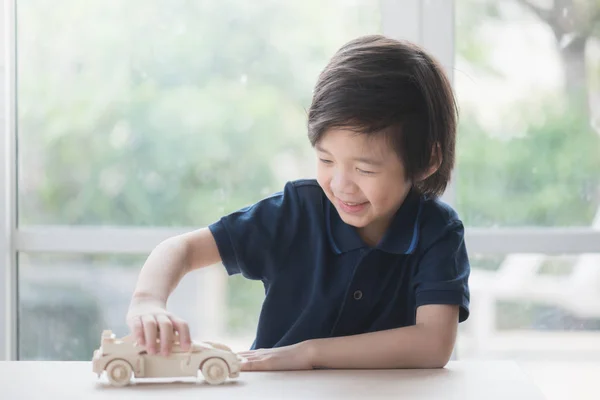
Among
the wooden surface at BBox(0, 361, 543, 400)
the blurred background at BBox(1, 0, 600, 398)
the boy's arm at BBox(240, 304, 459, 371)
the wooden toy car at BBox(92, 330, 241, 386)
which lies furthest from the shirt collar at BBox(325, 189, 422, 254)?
the blurred background at BBox(1, 0, 600, 398)

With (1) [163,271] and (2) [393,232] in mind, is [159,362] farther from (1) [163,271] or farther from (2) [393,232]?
(2) [393,232]

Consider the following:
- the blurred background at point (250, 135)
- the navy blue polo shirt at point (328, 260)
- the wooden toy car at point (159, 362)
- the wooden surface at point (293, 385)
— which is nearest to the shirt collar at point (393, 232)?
the navy blue polo shirt at point (328, 260)

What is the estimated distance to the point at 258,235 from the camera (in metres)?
1.23

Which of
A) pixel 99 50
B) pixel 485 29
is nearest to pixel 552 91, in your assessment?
pixel 485 29

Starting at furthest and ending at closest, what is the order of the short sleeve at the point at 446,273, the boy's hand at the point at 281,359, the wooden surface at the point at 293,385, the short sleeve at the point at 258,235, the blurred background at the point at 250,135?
the blurred background at the point at 250,135
the short sleeve at the point at 258,235
the short sleeve at the point at 446,273
the boy's hand at the point at 281,359
the wooden surface at the point at 293,385

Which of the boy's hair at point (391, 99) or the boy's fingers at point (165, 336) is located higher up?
the boy's hair at point (391, 99)

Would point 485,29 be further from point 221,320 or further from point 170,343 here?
point 170,343

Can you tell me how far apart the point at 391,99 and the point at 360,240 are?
220 mm

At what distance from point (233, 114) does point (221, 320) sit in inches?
19.0

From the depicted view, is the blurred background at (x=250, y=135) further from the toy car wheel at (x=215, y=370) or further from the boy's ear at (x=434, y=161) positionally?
the toy car wheel at (x=215, y=370)

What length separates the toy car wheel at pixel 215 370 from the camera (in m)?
0.90

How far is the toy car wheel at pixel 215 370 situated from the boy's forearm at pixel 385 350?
0.15 m

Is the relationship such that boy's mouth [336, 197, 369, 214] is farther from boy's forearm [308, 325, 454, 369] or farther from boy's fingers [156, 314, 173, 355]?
boy's fingers [156, 314, 173, 355]

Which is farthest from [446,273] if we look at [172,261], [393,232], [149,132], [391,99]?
[149,132]
